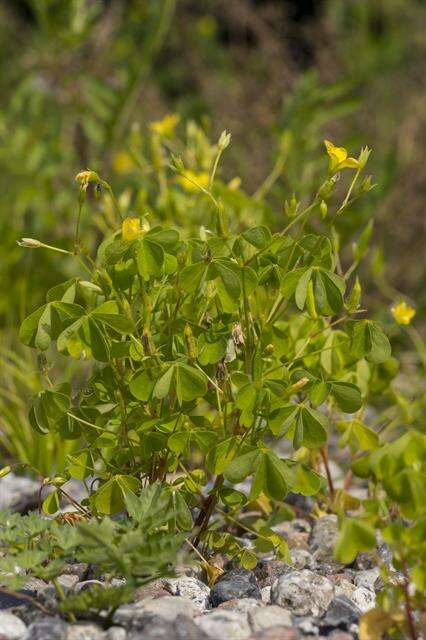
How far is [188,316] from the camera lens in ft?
5.85

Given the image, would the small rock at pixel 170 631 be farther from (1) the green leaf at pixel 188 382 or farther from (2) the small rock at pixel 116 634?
(1) the green leaf at pixel 188 382

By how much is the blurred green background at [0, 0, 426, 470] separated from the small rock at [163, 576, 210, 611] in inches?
40.6

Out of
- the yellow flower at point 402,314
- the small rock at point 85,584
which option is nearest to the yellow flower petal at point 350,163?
the yellow flower at point 402,314

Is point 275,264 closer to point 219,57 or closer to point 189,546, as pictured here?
point 189,546

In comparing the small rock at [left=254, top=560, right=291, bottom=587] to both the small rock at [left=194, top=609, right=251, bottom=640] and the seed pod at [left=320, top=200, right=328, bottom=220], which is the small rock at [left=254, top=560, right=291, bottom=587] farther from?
the seed pod at [left=320, top=200, right=328, bottom=220]

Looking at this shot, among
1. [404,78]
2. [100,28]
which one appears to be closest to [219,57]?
[100,28]

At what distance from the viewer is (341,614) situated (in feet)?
5.17

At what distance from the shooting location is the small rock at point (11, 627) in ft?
4.84

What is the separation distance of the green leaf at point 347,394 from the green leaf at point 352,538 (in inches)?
14.1

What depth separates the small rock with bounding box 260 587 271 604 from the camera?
1.73 metres

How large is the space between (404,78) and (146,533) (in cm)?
369

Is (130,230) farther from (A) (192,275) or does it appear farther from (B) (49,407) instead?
(B) (49,407)

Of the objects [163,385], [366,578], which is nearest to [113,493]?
[163,385]

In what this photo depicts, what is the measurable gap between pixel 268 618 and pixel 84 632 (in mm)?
296
